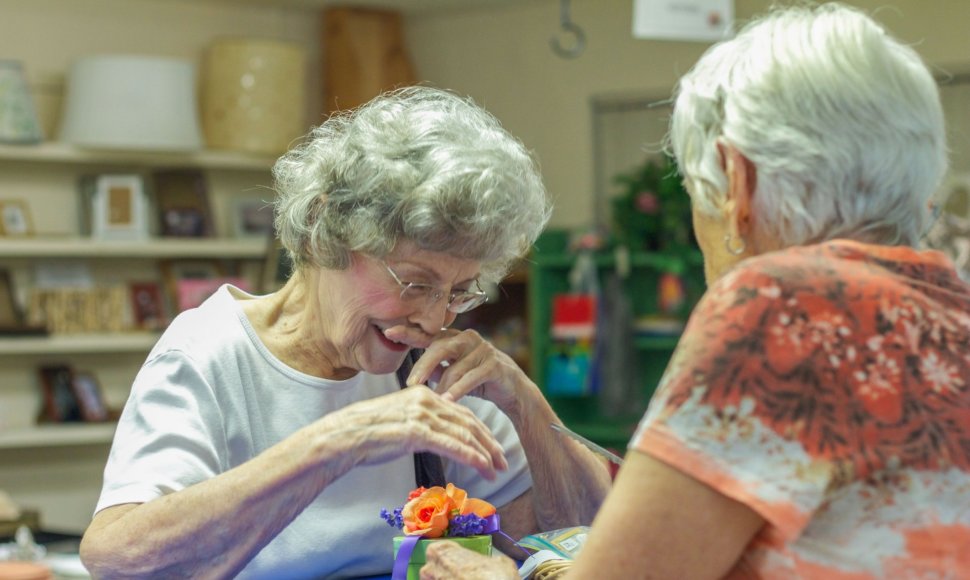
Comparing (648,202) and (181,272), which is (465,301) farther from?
(181,272)

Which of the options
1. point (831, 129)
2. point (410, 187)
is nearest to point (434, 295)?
point (410, 187)

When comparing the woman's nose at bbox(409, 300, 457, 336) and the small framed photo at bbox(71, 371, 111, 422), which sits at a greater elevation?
the woman's nose at bbox(409, 300, 457, 336)

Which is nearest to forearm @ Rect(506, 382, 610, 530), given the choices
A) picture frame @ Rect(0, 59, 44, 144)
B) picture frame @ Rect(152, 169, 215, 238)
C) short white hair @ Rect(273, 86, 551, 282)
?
short white hair @ Rect(273, 86, 551, 282)

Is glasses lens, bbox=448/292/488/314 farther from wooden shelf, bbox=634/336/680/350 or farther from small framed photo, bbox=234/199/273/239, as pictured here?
small framed photo, bbox=234/199/273/239

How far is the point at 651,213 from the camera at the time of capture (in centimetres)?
571

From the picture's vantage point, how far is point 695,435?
1094mm

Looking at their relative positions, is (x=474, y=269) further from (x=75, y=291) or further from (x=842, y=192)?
(x=75, y=291)

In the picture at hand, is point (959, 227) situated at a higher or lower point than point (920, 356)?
lower

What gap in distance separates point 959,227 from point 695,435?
4034mm

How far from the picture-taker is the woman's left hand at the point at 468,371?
1819mm

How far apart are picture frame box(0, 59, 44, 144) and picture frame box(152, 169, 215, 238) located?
700 millimetres

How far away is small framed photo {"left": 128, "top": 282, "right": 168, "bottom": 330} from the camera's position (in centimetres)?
583

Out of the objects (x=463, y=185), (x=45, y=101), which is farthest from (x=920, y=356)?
(x=45, y=101)

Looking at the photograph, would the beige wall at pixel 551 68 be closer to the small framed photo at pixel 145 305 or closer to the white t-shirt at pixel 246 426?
the small framed photo at pixel 145 305
